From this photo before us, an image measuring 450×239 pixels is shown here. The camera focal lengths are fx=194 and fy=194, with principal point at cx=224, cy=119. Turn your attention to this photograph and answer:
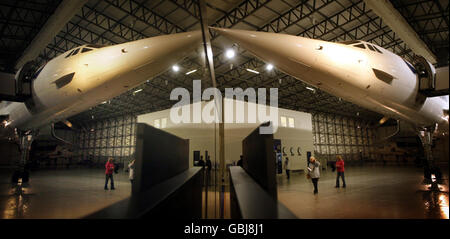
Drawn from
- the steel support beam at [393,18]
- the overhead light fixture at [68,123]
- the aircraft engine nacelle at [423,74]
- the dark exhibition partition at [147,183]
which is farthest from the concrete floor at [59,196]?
the steel support beam at [393,18]

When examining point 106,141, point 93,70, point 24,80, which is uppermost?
point 93,70

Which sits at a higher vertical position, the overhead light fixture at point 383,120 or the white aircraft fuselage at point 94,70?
the white aircraft fuselage at point 94,70

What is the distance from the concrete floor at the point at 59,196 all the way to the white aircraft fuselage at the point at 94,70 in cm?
66

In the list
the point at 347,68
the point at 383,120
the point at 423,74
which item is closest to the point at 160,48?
the point at 347,68

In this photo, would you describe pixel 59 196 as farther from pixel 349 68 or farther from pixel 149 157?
pixel 349 68

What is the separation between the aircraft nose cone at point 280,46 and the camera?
1.92 m

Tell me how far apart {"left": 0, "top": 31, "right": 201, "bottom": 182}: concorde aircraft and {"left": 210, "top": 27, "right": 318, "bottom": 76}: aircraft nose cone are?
1.48ft

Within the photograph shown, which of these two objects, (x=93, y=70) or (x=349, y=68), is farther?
(x=349, y=68)

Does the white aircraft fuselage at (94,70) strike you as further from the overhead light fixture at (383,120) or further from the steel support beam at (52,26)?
the overhead light fixture at (383,120)

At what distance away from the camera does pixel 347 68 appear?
202 centimetres

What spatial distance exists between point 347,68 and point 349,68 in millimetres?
21

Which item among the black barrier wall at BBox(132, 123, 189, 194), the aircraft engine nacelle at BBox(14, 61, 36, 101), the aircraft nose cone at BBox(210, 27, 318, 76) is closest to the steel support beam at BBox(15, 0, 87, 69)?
the aircraft engine nacelle at BBox(14, 61, 36, 101)
